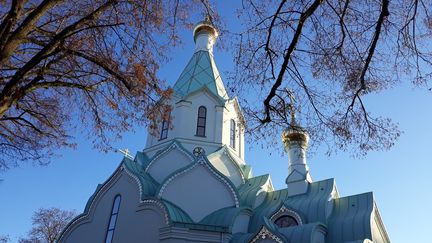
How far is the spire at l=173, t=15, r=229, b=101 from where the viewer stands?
17.4m

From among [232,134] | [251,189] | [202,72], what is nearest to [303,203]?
[251,189]

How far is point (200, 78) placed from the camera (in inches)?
706

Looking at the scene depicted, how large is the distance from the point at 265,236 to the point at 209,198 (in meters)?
2.91

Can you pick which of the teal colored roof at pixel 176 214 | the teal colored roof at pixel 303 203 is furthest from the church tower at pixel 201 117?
the teal colored roof at pixel 176 214

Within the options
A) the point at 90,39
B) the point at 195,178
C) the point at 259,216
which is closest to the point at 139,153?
the point at 195,178

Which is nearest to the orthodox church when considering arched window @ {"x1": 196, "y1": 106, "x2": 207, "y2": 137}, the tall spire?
arched window @ {"x1": 196, "y1": 106, "x2": 207, "y2": 137}

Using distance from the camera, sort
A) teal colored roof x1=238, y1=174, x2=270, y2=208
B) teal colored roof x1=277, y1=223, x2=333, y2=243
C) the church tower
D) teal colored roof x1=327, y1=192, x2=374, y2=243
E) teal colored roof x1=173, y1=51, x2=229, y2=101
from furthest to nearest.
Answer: teal colored roof x1=173, y1=51, x2=229, y2=101
the church tower
teal colored roof x1=238, y1=174, x2=270, y2=208
teal colored roof x1=327, y1=192, x2=374, y2=243
teal colored roof x1=277, y1=223, x2=333, y2=243

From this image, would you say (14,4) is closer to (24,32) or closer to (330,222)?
(24,32)

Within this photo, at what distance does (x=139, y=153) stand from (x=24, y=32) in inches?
454

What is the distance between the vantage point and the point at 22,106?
739cm

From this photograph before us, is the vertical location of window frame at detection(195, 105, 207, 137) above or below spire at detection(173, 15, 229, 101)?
below

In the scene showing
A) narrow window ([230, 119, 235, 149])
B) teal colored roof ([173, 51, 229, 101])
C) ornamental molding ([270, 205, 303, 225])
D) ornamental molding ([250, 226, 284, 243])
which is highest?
teal colored roof ([173, 51, 229, 101])

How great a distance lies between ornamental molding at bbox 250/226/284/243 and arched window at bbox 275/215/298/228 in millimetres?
2185

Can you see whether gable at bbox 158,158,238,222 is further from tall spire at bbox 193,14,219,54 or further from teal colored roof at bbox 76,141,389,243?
tall spire at bbox 193,14,219,54
